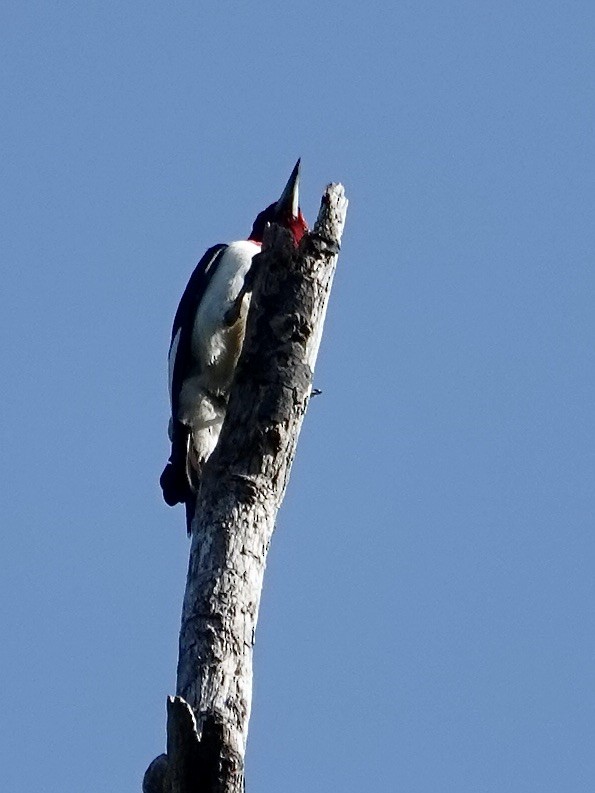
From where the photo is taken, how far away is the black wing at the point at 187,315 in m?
7.03

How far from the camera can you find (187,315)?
7.30m

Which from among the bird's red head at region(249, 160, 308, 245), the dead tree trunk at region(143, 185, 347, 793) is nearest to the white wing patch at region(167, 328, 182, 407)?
the bird's red head at region(249, 160, 308, 245)

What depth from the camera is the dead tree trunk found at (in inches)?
152

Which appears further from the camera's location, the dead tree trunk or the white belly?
the white belly

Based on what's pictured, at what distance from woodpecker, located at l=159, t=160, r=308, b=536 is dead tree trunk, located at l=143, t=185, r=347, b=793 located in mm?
1175

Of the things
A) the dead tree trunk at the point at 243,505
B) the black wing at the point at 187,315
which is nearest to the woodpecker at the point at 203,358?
the black wing at the point at 187,315

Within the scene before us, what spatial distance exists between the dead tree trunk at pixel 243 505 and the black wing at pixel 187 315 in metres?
1.62

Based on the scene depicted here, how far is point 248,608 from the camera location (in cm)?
463

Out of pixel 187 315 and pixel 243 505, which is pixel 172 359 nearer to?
pixel 187 315

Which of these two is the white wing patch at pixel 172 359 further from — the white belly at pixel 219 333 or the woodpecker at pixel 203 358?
the white belly at pixel 219 333

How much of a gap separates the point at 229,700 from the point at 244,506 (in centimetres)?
78

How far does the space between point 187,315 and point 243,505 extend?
8.31 ft

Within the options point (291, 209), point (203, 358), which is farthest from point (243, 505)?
point (291, 209)

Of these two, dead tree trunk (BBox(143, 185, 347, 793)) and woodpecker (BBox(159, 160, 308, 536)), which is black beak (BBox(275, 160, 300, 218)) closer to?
woodpecker (BBox(159, 160, 308, 536))
